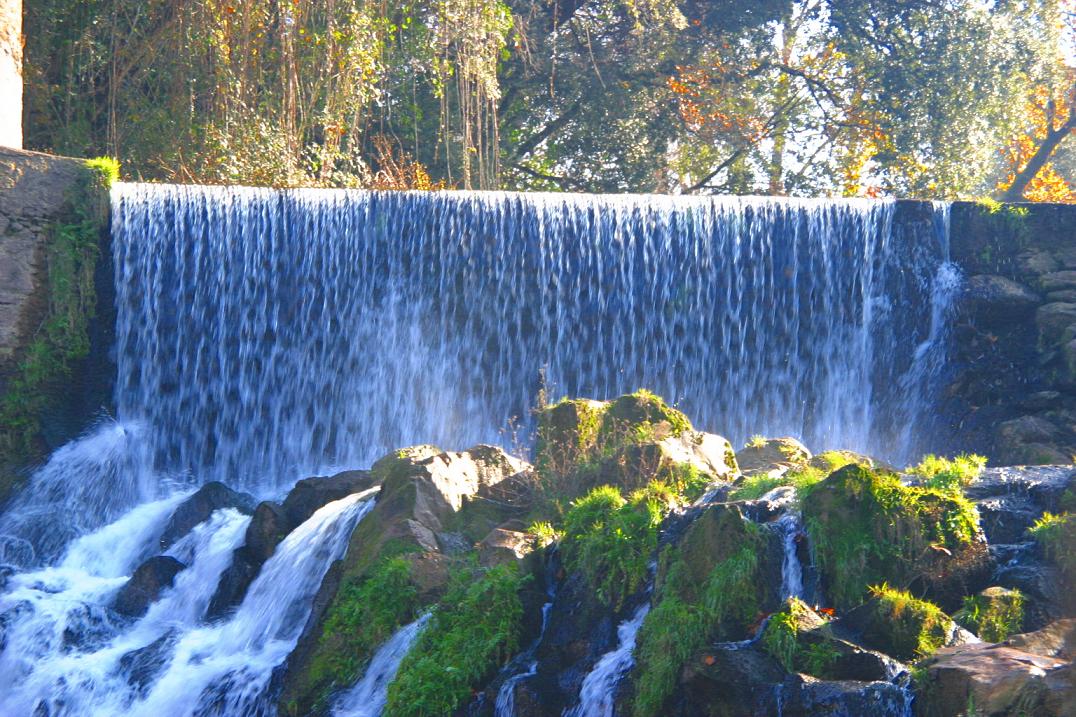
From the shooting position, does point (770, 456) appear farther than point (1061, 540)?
Yes

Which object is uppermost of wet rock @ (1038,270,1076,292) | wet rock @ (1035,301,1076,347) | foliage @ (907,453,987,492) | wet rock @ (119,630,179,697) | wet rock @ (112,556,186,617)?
wet rock @ (1038,270,1076,292)

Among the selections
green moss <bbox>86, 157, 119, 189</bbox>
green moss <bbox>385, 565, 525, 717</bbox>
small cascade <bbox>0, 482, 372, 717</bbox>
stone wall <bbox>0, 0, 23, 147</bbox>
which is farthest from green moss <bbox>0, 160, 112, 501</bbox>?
green moss <bbox>385, 565, 525, 717</bbox>

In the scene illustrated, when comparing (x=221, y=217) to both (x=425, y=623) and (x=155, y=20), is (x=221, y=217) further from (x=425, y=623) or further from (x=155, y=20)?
(x=425, y=623)

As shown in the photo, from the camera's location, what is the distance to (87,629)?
361 inches

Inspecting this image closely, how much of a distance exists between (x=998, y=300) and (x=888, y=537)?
26.1ft

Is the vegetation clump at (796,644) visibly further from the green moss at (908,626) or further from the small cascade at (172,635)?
the small cascade at (172,635)

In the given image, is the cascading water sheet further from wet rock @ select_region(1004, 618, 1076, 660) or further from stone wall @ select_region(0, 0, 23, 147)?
wet rock @ select_region(1004, 618, 1076, 660)

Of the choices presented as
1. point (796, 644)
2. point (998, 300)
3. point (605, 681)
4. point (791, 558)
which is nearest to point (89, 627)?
point (605, 681)

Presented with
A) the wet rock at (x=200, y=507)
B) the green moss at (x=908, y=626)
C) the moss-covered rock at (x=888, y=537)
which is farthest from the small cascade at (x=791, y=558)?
the wet rock at (x=200, y=507)

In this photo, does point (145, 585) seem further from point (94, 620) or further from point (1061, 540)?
point (1061, 540)

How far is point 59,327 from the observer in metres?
12.5

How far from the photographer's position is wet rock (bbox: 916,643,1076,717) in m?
5.11

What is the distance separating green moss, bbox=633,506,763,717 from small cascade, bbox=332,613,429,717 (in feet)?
5.13

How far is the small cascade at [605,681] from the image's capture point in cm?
644
